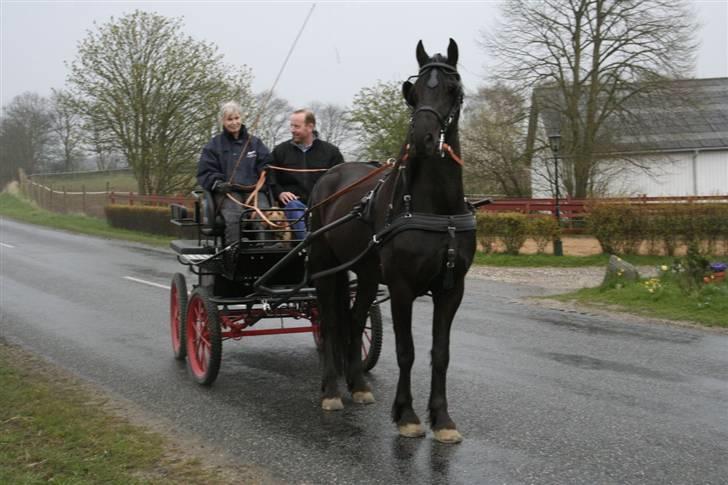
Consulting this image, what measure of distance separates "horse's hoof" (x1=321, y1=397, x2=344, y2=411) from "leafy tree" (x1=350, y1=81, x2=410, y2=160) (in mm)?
27150

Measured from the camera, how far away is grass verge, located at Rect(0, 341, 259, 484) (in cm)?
446

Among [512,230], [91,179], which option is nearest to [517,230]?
[512,230]

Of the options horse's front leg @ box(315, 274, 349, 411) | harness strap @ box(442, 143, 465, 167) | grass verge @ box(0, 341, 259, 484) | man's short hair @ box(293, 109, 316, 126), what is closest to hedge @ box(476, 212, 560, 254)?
man's short hair @ box(293, 109, 316, 126)

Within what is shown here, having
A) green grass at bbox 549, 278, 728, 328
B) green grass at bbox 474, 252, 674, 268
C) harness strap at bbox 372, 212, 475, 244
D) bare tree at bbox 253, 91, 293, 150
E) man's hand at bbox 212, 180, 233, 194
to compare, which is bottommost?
green grass at bbox 549, 278, 728, 328

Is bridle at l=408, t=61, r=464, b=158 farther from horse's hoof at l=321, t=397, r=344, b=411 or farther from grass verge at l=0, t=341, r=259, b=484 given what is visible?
grass verge at l=0, t=341, r=259, b=484

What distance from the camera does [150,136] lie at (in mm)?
30609

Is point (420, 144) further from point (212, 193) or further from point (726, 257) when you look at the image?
point (726, 257)

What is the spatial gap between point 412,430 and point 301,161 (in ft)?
10.2

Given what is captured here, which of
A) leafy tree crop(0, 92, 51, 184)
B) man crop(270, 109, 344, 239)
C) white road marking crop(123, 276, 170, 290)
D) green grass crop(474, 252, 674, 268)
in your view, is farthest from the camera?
leafy tree crop(0, 92, 51, 184)

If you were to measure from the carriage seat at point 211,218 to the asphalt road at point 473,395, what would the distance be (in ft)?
4.43

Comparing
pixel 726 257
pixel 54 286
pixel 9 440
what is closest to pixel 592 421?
pixel 9 440

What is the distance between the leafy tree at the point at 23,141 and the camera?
65188 mm

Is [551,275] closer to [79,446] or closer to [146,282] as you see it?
[146,282]

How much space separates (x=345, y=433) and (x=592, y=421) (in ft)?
5.79
